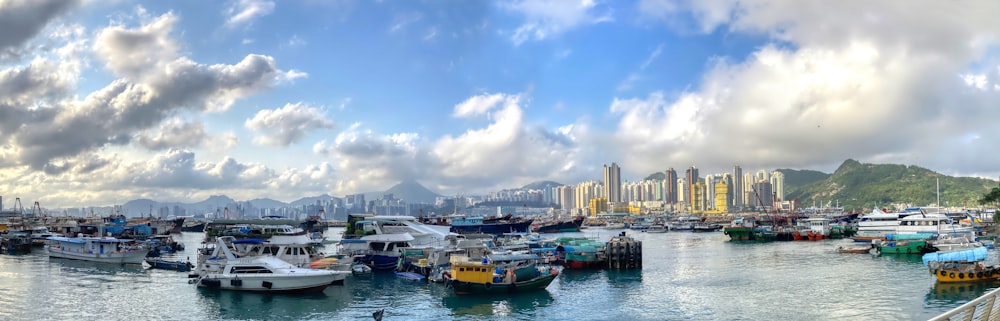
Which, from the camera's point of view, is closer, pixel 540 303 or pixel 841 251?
pixel 540 303

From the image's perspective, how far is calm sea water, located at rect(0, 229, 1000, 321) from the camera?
25.5 metres

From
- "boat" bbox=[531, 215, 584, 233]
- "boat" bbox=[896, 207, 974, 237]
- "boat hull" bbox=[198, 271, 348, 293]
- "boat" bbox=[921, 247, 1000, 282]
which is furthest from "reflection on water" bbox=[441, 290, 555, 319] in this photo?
"boat" bbox=[531, 215, 584, 233]

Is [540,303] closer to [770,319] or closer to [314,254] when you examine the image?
[770,319]

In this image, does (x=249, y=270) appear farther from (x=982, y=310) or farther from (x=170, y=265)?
(x=982, y=310)

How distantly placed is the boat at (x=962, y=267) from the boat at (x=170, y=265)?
1597 inches

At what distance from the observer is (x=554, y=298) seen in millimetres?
30062

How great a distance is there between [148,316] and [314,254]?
12.3 metres

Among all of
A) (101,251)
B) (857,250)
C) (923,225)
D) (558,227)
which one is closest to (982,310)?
(101,251)

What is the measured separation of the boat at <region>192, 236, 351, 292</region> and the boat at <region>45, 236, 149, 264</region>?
677 inches

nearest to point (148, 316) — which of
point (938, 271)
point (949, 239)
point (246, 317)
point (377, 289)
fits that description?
point (246, 317)

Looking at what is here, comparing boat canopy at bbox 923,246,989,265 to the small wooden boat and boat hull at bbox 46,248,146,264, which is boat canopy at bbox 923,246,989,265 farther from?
boat hull at bbox 46,248,146,264

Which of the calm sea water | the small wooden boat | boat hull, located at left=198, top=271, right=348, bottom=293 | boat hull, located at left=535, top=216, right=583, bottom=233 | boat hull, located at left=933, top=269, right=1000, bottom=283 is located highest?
boat hull, located at left=198, top=271, right=348, bottom=293

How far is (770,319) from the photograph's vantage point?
2427 centimetres

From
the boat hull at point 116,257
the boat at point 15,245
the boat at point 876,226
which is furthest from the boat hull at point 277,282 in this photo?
the boat at point 876,226
